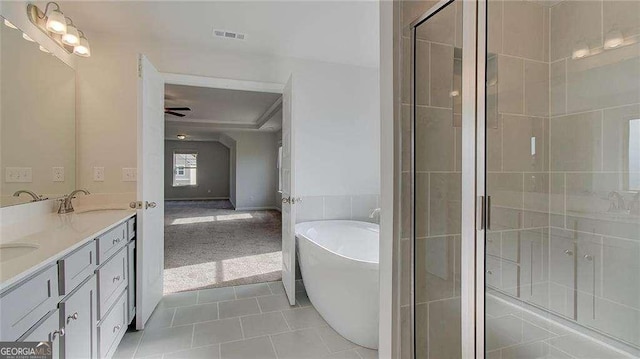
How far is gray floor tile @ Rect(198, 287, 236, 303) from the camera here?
9.39 feet

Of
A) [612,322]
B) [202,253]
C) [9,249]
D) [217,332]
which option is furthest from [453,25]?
[202,253]

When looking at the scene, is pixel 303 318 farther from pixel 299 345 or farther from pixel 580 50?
pixel 580 50

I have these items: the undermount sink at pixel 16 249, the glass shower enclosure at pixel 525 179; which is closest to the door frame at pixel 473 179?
the glass shower enclosure at pixel 525 179

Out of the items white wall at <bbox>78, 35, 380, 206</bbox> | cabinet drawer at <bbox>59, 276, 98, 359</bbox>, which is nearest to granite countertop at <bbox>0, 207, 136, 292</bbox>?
cabinet drawer at <bbox>59, 276, 98, 359</bbox>

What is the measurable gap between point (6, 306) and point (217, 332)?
160 centimetres

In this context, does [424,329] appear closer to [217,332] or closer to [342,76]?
[217,332]

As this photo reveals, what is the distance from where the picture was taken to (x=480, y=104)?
1264mm

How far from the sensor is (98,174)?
106 inches

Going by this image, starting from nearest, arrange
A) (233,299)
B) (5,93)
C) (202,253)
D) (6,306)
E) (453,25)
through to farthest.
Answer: (6,306) → (453,25) → (5,93) → (233,299) → (202,253)

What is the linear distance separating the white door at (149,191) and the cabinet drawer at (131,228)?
0.03 meters

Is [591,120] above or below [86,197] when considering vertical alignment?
above

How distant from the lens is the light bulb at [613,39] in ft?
4.82

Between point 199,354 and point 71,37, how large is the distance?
2.58 metres

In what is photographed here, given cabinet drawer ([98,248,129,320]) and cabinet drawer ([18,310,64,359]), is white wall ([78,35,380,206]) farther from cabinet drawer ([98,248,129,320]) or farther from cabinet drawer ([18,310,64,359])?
cabinet drawer ([18,310,64,359])
